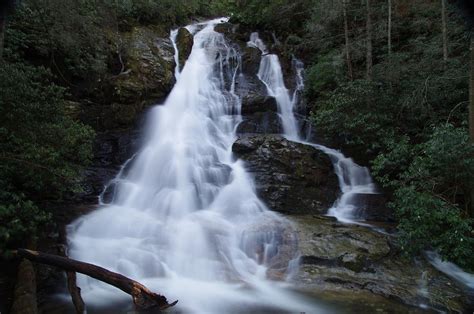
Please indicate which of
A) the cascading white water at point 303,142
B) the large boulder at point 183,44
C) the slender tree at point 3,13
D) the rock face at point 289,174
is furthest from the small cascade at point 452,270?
the large boulder at point 183,44

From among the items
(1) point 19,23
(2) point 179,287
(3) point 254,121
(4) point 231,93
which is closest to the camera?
(2) point 179,287

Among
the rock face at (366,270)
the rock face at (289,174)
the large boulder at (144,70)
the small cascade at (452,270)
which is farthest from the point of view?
the large boulder at (144,70)

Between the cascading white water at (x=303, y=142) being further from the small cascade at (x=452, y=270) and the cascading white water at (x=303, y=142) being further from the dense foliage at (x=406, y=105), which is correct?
the small cascade at (x=452, y=270)

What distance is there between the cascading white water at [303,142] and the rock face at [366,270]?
Result: 172 centimetres

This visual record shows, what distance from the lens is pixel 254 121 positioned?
1449 centimetres

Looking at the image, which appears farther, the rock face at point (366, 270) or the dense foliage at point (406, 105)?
the dense foliage at point (406, 105)

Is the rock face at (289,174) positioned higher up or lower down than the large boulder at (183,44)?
lower down

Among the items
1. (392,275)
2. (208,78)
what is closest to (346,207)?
(392,275)

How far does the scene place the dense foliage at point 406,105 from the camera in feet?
24.4

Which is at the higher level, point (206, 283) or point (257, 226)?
point (257, 226)

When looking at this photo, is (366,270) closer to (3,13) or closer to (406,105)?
(406,105)

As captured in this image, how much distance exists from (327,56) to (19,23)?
11234mm

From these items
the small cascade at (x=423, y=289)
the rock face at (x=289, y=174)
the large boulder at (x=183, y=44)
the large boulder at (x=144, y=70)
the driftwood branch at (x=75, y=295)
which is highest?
the large boulder at (x=183, y=44)

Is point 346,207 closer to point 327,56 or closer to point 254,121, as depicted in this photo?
point 254,121
